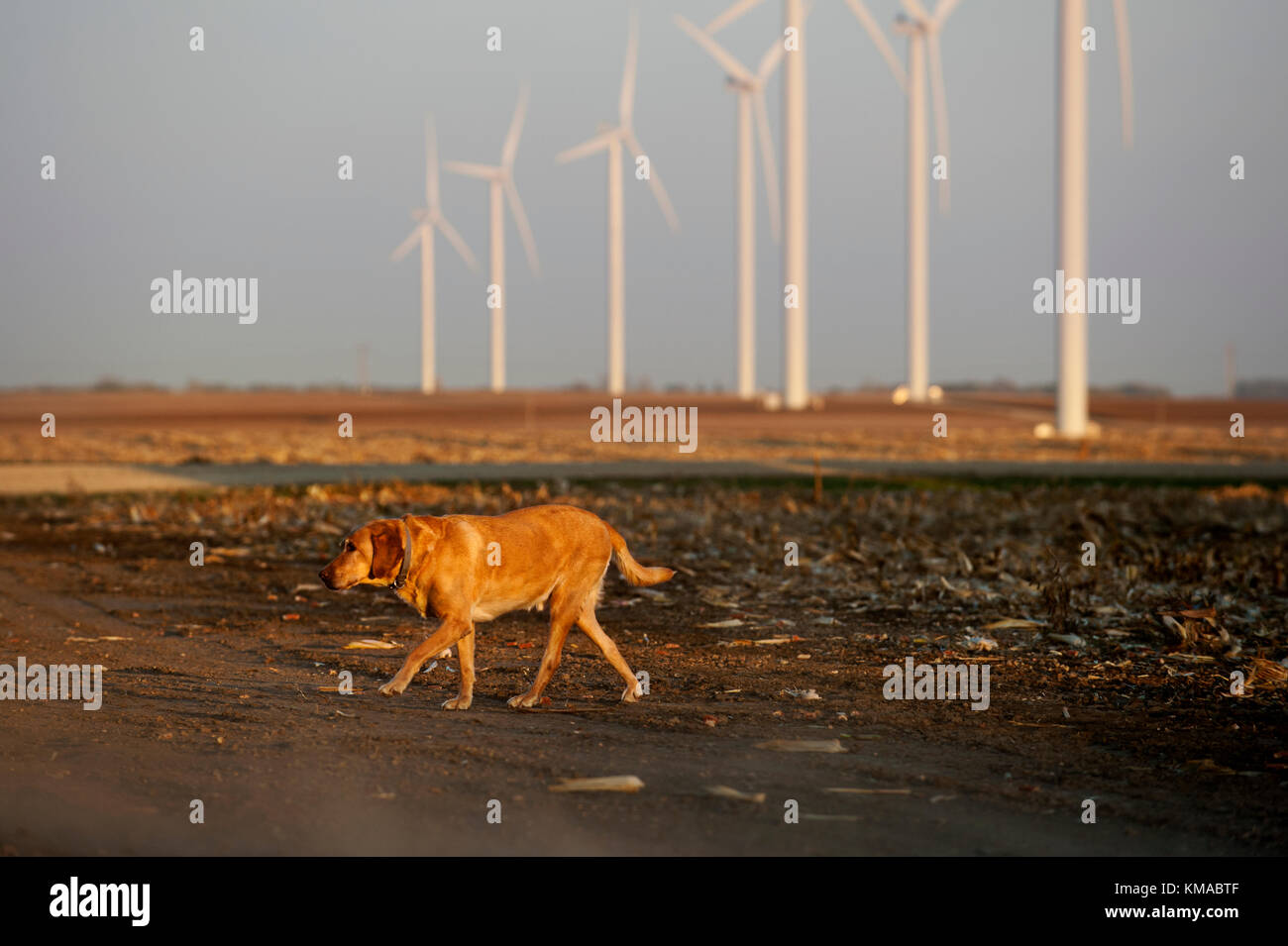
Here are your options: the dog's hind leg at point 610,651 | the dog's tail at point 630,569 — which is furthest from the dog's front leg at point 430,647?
the dog's tail at point 630,569

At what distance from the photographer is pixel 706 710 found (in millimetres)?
12039

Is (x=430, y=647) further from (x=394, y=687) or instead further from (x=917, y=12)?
(x=917, y=12)

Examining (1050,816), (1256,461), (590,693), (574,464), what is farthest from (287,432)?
(1050,816)

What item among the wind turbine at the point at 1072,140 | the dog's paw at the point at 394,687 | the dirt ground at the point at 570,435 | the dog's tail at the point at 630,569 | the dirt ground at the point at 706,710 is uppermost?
the wind turbine at the point at 1072,140

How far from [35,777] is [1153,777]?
7.71 metres

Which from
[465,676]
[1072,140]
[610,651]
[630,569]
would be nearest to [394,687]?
[465,676]

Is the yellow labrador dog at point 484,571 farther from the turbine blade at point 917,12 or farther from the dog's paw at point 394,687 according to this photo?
the turbine blade at point 917,12

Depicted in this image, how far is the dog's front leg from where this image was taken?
11469 millimetres

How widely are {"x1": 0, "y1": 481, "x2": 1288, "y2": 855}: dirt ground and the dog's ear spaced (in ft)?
3.90

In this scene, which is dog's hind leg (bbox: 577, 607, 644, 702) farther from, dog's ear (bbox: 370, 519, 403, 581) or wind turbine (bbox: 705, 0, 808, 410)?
wind turbine (bbox: 705, 0, 808, 410)

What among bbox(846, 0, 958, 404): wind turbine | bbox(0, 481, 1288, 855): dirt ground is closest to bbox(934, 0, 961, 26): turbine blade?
bbox(846, 0, 958, 404): wind turbine

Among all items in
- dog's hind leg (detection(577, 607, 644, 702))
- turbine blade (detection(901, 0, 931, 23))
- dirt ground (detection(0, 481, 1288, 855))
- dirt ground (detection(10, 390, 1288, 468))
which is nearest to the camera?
dirt ground (detection(0, 481, 1288, 855))

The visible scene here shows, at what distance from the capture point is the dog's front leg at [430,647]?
37.6 ft
